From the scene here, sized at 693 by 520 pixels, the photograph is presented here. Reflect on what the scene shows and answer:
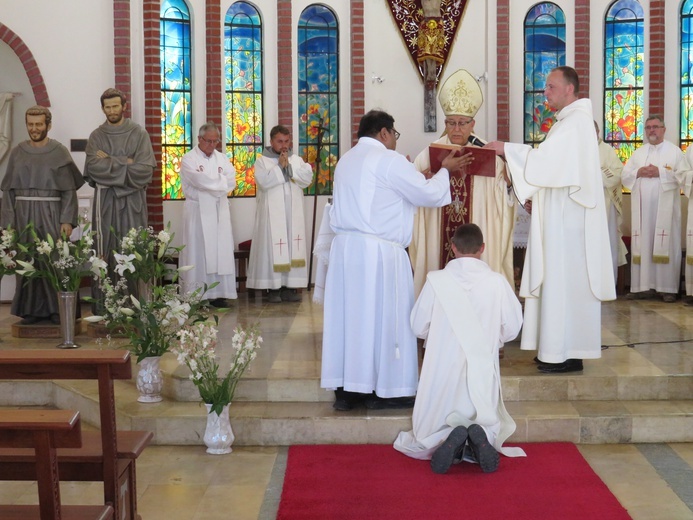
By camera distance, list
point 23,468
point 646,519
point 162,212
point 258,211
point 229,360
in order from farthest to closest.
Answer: point 162,212 → point 258,211 → point 229,360 → point 646,519 → point 23,468

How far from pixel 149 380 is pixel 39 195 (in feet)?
9.20

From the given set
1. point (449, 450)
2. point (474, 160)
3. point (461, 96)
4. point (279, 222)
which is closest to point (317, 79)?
point (279, 222)

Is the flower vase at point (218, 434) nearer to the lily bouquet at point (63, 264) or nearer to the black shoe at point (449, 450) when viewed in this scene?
the black shoe at point (449, 450)

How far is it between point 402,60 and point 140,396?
684cm

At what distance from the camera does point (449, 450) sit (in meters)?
5.68

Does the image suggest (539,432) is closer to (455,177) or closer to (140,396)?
(455,177)

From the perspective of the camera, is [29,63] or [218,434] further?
[29,63]

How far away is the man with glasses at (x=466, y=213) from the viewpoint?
24.0 feet

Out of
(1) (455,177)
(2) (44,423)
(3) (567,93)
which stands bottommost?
(2) (44,423)

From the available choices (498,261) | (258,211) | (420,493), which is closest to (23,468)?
(420,493)

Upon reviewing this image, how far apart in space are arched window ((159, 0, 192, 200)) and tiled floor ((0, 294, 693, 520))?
4121 mm

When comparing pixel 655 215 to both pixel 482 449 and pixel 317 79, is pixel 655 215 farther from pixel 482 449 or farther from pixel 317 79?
pixel 482 449

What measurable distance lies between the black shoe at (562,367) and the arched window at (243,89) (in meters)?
6.36

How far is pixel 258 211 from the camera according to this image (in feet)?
36.2
